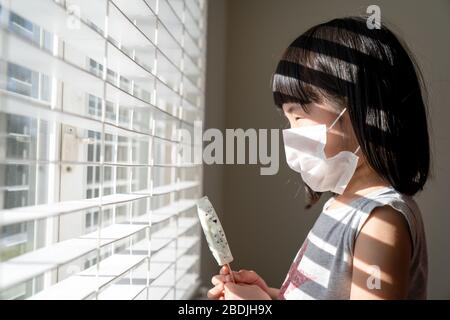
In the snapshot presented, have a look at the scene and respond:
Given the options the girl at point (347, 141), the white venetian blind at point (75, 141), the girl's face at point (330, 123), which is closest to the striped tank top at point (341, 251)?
the girl at point (347, 141)

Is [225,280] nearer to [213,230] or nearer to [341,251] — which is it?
[213,230]

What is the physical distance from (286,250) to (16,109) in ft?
3.10

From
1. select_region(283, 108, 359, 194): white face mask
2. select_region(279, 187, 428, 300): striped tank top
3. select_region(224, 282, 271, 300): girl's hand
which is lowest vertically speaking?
select_region(224, 282, 271, 300): girl's hand

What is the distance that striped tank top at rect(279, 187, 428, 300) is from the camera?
23.1 inches

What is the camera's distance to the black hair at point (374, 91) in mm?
663

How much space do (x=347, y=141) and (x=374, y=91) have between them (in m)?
0.10

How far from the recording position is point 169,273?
995mm

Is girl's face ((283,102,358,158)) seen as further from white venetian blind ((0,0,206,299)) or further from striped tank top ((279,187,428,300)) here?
white venetian blind ((0,0,206,299))

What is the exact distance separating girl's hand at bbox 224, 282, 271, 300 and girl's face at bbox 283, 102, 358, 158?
10.7 inches

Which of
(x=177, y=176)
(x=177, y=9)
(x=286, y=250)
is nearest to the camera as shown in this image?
(x=177, y=9)

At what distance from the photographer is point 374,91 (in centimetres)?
66

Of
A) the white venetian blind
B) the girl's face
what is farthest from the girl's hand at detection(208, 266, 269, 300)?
the girl's face
